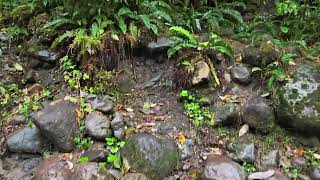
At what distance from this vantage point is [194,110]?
18.5ft

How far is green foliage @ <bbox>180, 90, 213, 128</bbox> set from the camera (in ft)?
18.2

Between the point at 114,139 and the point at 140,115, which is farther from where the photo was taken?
the point at 140,115

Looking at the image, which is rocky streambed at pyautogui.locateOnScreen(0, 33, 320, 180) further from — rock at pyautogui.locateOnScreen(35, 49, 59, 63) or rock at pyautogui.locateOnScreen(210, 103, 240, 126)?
rock at pyautogui.locateOnScreen(35, 49, 59, 63)

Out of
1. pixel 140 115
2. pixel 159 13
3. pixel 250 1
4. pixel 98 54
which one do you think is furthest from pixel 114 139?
pixel 250 1

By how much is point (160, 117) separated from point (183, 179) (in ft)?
3.57

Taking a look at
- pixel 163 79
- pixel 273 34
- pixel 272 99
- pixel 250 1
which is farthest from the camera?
pixel 250 1

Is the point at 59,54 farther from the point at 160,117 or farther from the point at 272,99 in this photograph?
the point at 272,99

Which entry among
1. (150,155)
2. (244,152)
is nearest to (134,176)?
(150,155)

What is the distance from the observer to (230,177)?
4777 millimetres

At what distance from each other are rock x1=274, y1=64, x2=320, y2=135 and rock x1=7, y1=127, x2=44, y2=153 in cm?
371

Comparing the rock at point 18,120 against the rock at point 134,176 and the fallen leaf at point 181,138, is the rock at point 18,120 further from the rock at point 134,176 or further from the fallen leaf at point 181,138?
the fallen leaf at point 181,138

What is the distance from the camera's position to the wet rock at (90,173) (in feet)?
15.4

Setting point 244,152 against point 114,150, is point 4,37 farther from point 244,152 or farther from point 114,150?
point 244,152

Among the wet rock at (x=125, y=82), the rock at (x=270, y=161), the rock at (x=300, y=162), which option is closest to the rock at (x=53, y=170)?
the wet rock at (x=125, y=82)
